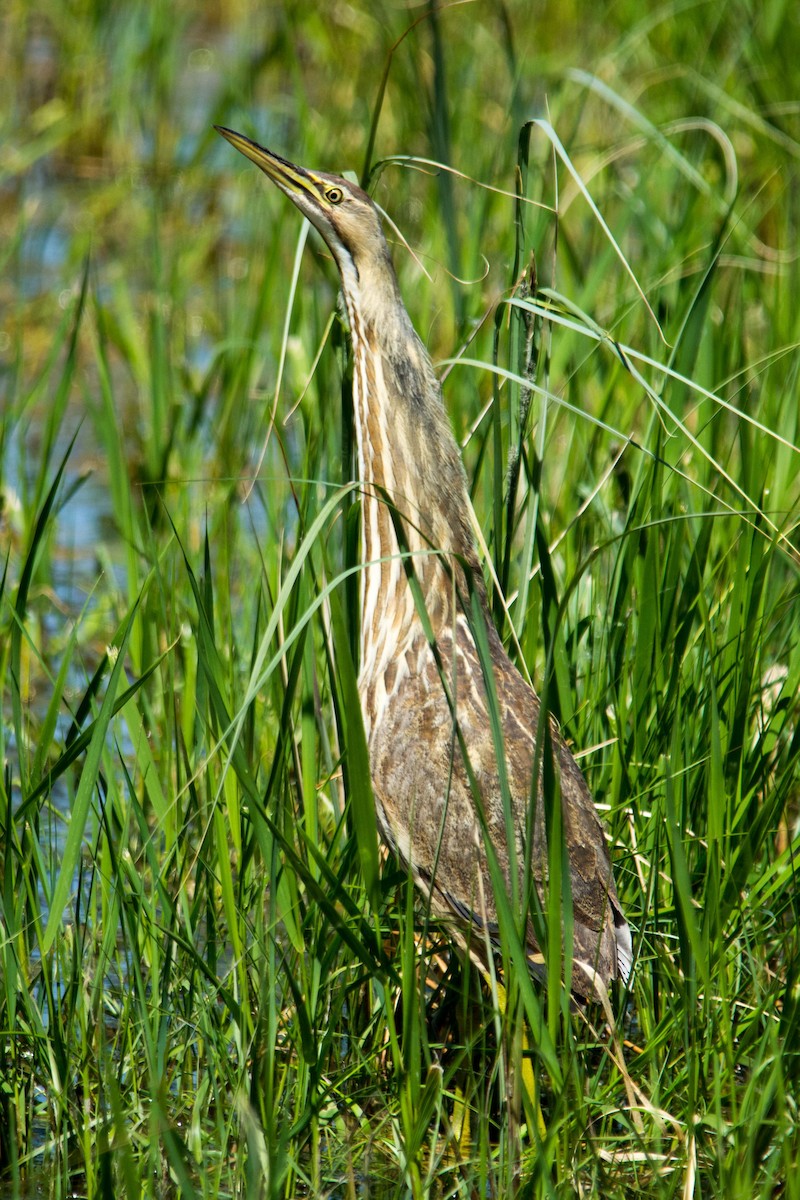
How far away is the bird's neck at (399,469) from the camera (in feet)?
8.32

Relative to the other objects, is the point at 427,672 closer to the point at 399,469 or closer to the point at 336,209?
the point at 399,469

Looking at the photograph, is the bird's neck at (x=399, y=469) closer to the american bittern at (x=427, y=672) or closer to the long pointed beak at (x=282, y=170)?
the american bittern at (x=427, y=672)

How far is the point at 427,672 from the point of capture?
2496 millimetres

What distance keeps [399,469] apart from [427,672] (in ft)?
1.09

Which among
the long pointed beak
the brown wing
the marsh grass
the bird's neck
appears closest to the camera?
the marsh grass

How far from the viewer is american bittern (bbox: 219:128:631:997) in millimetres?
2391

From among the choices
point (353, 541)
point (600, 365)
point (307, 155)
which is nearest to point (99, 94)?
point (307, 155)

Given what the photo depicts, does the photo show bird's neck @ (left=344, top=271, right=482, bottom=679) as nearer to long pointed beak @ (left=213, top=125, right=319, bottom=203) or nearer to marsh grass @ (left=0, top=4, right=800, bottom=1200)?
marsh grass @ (left=0, top=4, right=800, bottom=1200)

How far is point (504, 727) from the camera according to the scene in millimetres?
2412

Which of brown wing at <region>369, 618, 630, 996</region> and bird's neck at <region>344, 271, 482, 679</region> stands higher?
bird's neck at <region>344, 271, 482, 679</region>

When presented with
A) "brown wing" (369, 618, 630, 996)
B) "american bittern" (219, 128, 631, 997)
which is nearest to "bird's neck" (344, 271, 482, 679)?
"american bittern" (219, 128, 631, 997)

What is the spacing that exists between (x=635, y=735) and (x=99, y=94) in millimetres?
5244

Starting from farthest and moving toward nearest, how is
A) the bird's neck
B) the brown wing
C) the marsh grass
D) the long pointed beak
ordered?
1. the long pointed beak
2. the bird's neck
3. the brown wing
4. the marsh grass

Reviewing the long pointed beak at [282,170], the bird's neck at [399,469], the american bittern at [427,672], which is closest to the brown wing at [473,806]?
the american bittern at [427,672]
